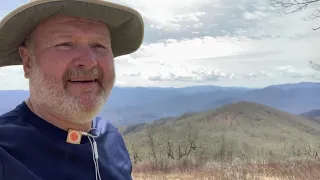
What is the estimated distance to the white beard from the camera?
62.0 inches

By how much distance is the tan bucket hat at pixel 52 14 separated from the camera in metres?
1.51

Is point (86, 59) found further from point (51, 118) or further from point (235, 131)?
point (235, 131)

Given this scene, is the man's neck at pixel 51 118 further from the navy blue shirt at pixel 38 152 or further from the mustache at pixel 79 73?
the mustache at pixel 79 73

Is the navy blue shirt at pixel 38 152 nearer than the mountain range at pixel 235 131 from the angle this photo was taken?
Yes

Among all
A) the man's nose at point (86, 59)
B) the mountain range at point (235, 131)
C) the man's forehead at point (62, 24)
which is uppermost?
the man's forehead at point (62, 24)

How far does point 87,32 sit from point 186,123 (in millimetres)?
83321

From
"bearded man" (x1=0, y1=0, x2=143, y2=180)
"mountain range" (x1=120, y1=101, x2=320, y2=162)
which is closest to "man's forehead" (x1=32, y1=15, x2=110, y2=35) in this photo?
"bearded man" (x1=0, y1=0, x2=143, y2=180)

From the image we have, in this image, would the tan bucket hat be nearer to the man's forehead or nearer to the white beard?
the man's forehead

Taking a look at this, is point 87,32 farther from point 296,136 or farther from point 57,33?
point 296,136

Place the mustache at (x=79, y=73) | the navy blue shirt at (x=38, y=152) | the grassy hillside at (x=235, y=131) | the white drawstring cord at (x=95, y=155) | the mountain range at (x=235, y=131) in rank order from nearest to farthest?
the navy blue shirt at (x=38, y=152)
the mustache at (x=79, y=73)
the white drawstring cord at (x=95, y=155)
the grassy hillside at (x=235, y=131)
the mountain range at (x=235, y=131)

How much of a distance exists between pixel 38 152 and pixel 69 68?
305mm

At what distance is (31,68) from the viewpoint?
1.65 metres

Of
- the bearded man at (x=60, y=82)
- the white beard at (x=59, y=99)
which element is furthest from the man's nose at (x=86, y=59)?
the white beard at (x=59, y=99)

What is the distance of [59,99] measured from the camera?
5.20 ft
